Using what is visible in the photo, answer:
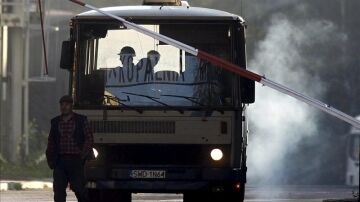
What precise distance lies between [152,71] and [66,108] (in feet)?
5.26

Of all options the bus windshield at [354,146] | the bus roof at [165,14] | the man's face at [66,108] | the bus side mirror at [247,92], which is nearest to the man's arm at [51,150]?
the man's face at [66,108]

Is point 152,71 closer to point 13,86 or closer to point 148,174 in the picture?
point 148,174

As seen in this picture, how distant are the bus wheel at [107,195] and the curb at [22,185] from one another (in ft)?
38.2

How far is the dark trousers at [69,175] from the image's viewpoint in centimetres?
1717

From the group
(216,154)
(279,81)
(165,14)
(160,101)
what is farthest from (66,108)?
(279,81)

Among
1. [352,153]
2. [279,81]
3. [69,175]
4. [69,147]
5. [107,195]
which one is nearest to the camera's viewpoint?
[69,147]

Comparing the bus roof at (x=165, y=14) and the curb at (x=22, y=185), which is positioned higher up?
the bus roof at (x=165, y=14)

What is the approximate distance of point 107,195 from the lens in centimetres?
1906

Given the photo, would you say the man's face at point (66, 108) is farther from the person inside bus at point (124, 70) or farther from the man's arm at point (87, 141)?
the person inside bus at point (124, 70)

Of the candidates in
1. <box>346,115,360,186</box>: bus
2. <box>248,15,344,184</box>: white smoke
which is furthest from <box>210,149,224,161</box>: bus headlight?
<box>346,115,360,186</box>: bus

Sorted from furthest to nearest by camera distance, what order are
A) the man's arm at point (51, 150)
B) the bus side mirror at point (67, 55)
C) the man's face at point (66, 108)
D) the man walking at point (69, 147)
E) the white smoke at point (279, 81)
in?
the white smoke at point (279, 81)
the bus side mirror at point (67, 55)
the man's arm at point (51, 150)
the man walking at point (69, 147)
the man's face at point (66, 108)

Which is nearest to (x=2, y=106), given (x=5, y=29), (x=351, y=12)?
(x=5, y=29)

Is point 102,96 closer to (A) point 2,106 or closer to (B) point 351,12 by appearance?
(A) point 2,106

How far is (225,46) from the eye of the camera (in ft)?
59.2
